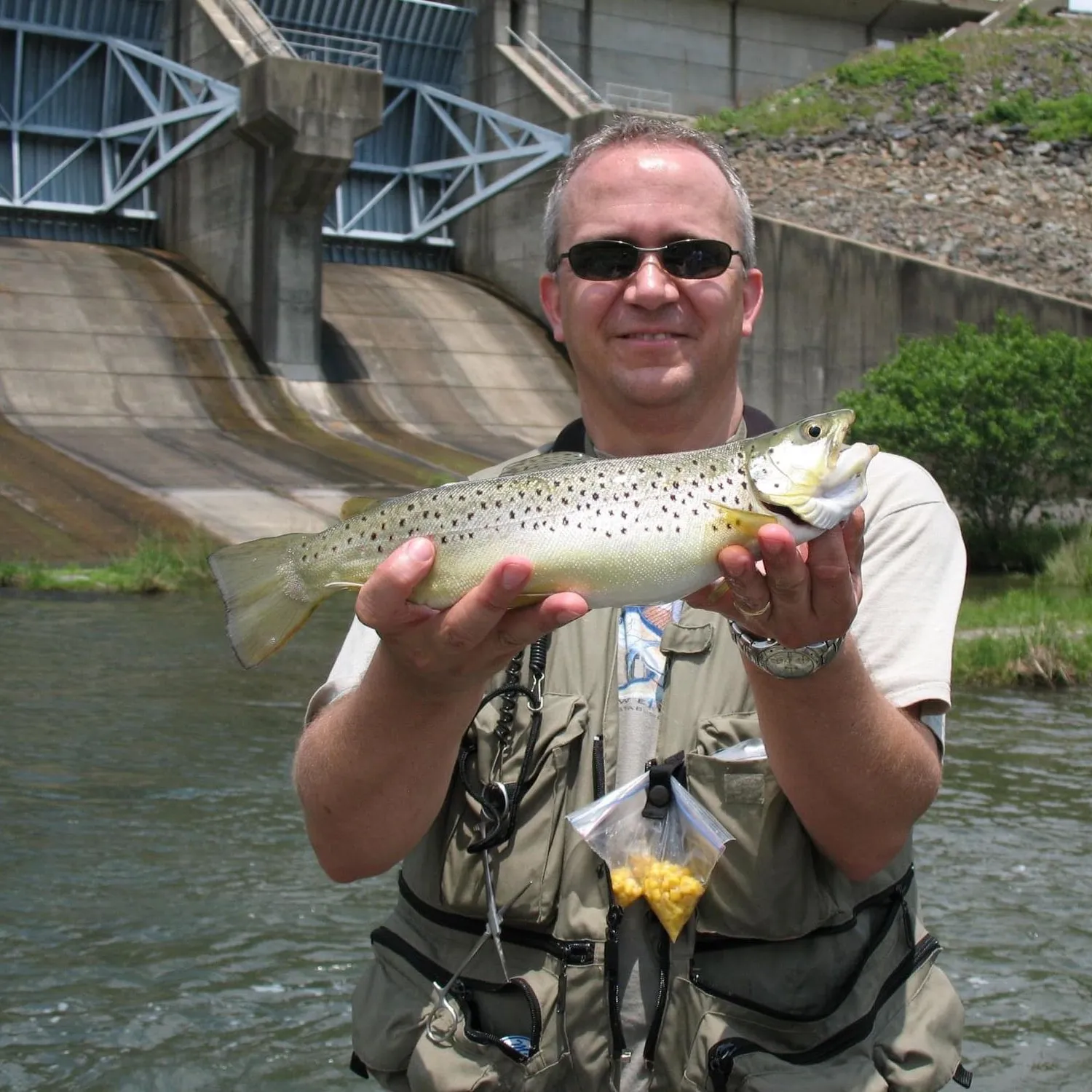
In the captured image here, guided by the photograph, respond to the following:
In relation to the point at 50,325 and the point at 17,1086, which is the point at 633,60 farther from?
the point at 17,1086

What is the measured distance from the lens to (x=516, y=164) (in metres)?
31.0

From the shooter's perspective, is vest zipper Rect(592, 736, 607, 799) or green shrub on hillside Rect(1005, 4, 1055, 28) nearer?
vest zipper Rect(592, 736, 607, 799)

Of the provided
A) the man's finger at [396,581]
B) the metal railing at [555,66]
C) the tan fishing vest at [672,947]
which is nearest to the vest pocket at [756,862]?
the tan fishing vest at [672,947]

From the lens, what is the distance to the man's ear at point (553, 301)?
3.46 metres

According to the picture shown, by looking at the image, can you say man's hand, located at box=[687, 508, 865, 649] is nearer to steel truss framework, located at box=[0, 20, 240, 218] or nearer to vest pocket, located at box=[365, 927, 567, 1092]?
vest pocket, located at box=[365, 927, 567, 1092]

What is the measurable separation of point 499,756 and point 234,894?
4.44m

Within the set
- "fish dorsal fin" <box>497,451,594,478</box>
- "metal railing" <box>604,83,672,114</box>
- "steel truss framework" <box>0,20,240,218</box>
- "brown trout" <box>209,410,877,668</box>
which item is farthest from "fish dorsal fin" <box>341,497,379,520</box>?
"metal railing" <box>604,83,672,114</box>

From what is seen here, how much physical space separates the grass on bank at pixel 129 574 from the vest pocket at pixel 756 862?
12381mm

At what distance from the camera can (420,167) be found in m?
31.1

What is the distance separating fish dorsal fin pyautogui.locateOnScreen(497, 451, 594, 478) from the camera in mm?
2918

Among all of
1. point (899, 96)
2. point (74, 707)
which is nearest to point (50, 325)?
point (74, 707)

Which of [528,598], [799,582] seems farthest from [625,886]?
[799,582]

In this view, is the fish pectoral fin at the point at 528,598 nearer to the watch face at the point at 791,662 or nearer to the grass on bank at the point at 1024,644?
the watch face at the point at 791,662

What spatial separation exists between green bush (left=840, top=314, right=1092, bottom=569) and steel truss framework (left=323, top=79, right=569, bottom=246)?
13.2 metres
